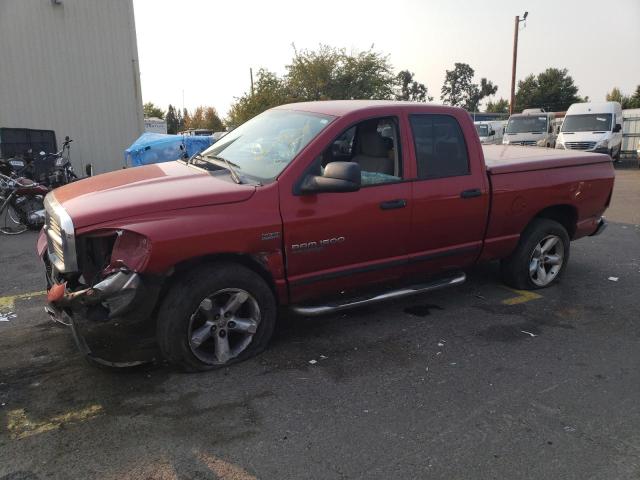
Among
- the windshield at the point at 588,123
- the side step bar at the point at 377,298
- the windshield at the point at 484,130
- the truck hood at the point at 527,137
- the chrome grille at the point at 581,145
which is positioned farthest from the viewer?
the windshield at the point at 484,130

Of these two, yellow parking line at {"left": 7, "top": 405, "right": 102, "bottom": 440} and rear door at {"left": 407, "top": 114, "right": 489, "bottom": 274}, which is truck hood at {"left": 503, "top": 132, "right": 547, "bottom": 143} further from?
yellow parking line at {"left": 7, "top": 405, "right": 102, "bottom": 440}

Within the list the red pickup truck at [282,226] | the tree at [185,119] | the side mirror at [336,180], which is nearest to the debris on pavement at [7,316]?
the red pickup truck at [282,226]

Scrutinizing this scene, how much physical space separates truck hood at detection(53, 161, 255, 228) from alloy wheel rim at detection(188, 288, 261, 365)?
26.2 inches

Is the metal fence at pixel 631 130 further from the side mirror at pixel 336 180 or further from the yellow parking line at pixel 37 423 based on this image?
the yellow parking line at pixel 37 423

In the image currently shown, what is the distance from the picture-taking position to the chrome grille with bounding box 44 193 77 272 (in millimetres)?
3236

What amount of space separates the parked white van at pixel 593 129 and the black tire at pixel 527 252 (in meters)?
15.9

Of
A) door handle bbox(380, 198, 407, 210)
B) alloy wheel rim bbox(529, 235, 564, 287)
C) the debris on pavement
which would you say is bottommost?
the debris on pavement

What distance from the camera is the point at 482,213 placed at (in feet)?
15.3

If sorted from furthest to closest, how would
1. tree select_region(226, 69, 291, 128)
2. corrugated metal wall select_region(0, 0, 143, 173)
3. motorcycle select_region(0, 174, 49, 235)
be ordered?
1. tree select_region(226, 69, 291, 128)
2. corrugated metal wall select_region(0, 0, 143, 173)
3. motorcycle select_region(0, 174, 49, 235)

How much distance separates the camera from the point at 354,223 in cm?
393

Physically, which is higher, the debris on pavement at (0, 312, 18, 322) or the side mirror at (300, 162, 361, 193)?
the side mirror at (300, 162, 361, 193)

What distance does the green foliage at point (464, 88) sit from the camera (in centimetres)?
9425

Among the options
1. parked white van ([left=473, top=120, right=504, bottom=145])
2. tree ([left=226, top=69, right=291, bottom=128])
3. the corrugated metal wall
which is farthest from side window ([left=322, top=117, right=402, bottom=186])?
tree ([left=226, top=69, right=291, bottom=128])

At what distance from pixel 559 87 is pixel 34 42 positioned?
183 ft
